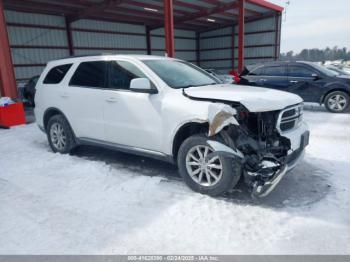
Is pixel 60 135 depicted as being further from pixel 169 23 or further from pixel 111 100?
pixel 169 23

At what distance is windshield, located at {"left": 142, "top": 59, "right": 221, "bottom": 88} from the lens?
4.15 meters

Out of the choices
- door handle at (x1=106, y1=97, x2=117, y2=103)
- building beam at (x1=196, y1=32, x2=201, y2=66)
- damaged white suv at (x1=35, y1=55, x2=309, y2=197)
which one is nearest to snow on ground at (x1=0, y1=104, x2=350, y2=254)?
damaged white suv at (x1=35, y1=55, x2=309, y2=197)

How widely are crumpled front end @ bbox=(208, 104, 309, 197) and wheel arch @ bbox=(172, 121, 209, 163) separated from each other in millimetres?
255

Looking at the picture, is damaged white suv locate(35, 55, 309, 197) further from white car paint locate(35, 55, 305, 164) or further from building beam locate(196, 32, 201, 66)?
building beam locate(196, 32, 201, 66)

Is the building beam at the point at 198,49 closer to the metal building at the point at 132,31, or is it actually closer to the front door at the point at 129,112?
the metal building at the point at 132,31

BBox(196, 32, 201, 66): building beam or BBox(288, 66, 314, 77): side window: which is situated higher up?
BBox(196, 32, 201, 66): building beam

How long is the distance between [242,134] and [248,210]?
0.88 metres

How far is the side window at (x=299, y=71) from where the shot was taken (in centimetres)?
898

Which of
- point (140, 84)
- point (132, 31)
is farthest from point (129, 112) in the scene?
point (132, 31)

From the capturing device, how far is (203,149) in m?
3.62

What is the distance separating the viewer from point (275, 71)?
9.45 m

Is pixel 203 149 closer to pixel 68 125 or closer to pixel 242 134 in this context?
pixel 242 134

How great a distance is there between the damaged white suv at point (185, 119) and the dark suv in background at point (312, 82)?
5.25m

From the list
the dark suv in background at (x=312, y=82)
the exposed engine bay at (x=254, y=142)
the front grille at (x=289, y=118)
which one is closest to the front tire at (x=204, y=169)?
the exposed engine bay at (x=254, y=142)
